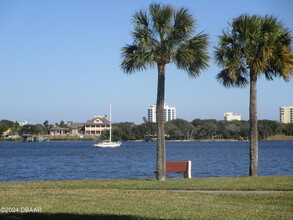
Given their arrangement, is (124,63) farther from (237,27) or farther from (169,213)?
(169,213)

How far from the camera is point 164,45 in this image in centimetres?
2150

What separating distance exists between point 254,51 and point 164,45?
4.54 m

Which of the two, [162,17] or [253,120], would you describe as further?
[253,120]

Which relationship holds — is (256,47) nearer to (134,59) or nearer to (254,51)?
(254,51)

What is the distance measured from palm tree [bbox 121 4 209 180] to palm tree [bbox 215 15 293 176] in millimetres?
2352

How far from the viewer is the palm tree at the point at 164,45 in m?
21.4

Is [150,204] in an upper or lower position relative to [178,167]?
lower

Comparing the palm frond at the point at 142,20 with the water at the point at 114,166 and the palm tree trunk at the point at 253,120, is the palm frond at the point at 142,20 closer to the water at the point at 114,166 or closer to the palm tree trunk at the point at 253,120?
the palm tree trunk at the point at 253,120

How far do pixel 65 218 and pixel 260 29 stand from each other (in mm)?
15198

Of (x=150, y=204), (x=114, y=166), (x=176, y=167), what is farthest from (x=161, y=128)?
(x=114, y=166)

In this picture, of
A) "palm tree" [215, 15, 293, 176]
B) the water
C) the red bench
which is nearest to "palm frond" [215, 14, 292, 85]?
"palm tree" [215, 15, 293, 176]

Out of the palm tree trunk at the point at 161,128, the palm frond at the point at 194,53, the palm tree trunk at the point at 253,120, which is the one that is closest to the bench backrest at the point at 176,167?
the palm tree trunk at the point at 161,128

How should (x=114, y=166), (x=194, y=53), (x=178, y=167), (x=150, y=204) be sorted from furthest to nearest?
(x=114, y=166)
(x=178, y=167)
(x=194, y=53)
(x=150, y=204)

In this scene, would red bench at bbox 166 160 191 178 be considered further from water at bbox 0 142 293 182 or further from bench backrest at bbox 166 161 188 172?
water at bbox 0 142 293 182
